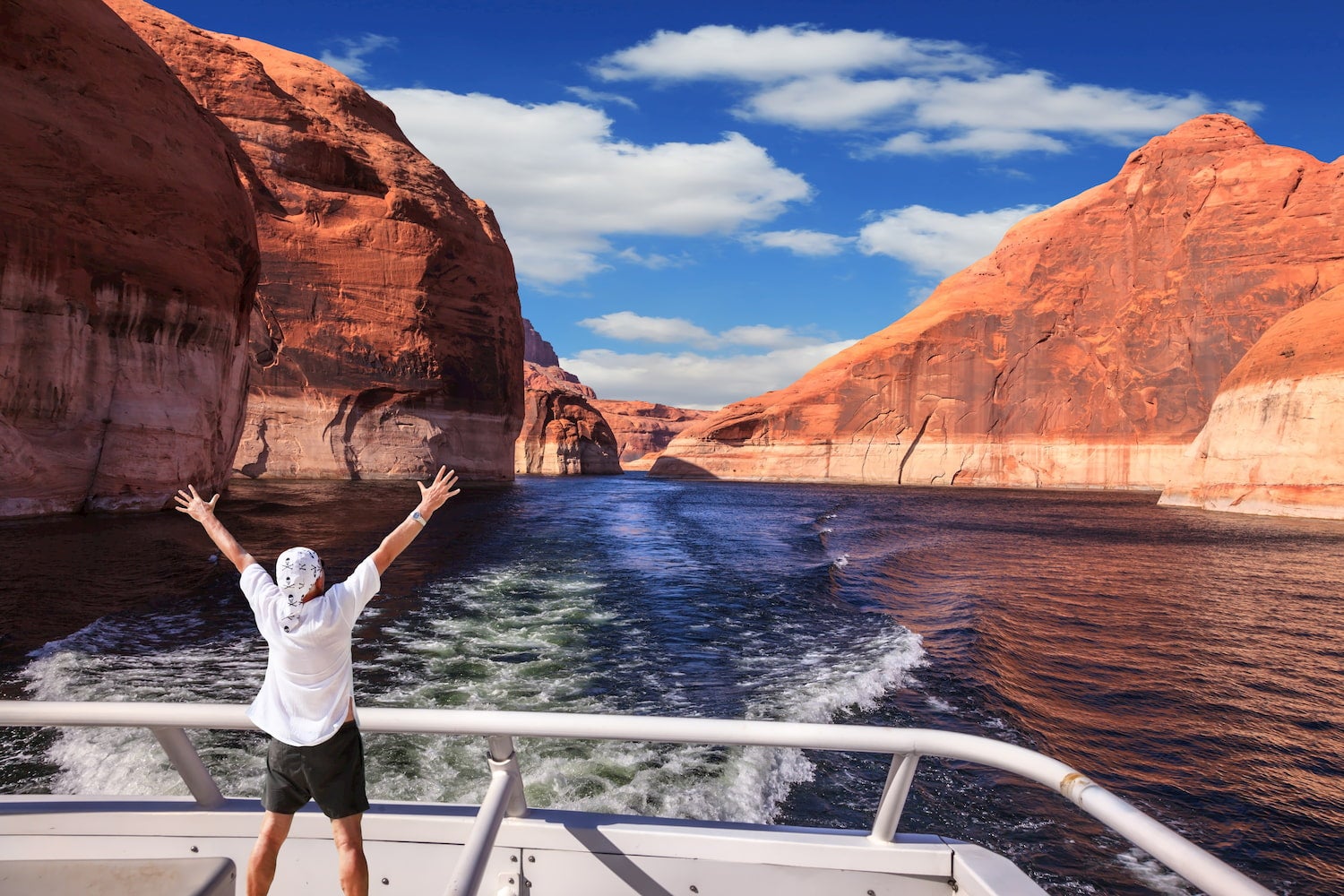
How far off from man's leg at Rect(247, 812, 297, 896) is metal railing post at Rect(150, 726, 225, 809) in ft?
Result: 0.87

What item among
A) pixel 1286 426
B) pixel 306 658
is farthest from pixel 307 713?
pixel 1286 426

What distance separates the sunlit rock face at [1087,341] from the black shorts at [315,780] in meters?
63.8

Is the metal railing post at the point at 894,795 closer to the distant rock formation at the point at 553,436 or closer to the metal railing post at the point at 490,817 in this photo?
the metal railing post at the point at 490,817

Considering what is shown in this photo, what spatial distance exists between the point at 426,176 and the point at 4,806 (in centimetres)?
4996

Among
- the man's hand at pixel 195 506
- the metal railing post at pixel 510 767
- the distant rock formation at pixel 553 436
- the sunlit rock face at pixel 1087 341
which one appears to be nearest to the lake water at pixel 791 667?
the metal railing post at pixel 510 767

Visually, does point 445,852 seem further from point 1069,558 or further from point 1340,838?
point 1069,558

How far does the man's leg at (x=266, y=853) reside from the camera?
2.48 m

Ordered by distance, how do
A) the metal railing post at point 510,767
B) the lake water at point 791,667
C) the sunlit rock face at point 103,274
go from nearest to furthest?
the metal railing post at point 510,767
the lake water at point 791,667
the sunlit rock face at point 103,274

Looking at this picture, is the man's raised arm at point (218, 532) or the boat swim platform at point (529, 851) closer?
the boat swim platform at point (529, 851)

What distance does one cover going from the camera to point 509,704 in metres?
6.94

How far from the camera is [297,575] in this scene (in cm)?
257

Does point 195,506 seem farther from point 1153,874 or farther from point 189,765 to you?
point 1153,874

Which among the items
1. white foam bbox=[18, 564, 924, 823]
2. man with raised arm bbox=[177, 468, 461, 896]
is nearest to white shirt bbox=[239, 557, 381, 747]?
man with raised arm bbox=[177, 468, 461, 896]

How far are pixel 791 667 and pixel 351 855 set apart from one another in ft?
21.3
